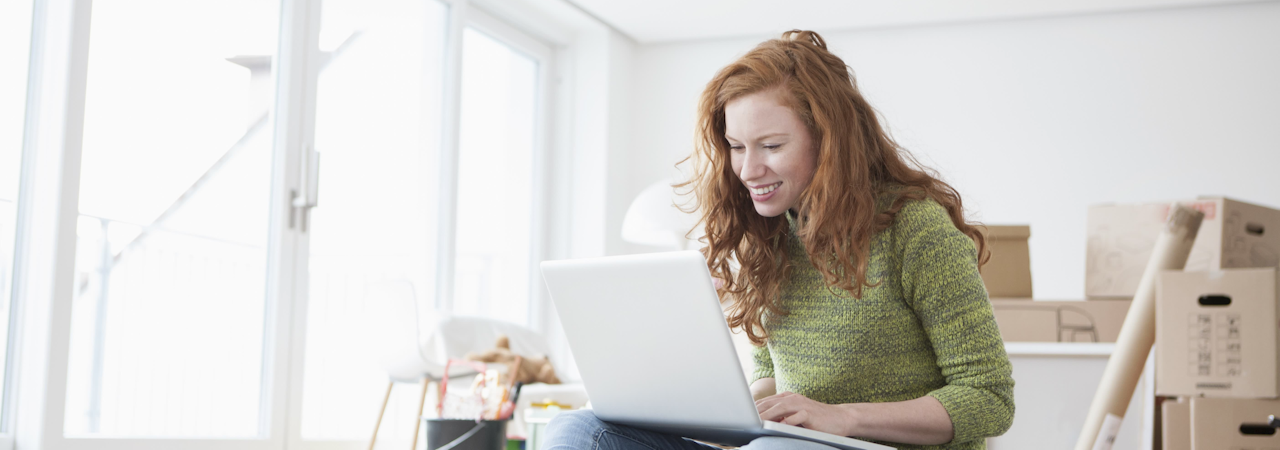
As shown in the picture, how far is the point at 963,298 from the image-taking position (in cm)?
106

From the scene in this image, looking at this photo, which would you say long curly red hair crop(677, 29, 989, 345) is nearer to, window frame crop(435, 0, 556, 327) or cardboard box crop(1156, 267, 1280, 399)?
cardboard box crop(1156, 267, 1280, 399)

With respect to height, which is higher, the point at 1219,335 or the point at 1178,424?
the point at 1219,335

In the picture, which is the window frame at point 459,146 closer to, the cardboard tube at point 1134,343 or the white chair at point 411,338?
the white chair at point 411,338

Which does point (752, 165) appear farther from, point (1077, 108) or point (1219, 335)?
point (1077, 108)

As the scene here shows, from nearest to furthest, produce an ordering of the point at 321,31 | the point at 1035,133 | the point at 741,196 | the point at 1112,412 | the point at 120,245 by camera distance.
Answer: the point at 741,196, the point at 1112,412, the point at 120,245, the point at 321,31, the point at 1035,133

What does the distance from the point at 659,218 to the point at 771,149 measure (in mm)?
2428

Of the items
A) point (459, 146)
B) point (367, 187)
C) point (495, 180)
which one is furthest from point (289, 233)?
point (495, 180)

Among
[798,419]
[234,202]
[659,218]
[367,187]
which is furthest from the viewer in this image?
[659,218]

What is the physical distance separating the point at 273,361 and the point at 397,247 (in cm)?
86

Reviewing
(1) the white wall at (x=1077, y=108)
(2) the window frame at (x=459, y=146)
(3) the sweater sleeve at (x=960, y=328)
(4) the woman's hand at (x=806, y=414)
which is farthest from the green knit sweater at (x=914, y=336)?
(1) the white wall at (x=1077, y=108)

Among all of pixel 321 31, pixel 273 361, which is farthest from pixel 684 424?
pixel 321 31

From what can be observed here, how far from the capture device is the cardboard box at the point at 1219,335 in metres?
2.07

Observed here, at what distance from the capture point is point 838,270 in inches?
45.8

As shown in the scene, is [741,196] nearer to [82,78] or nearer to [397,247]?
[82,78]
